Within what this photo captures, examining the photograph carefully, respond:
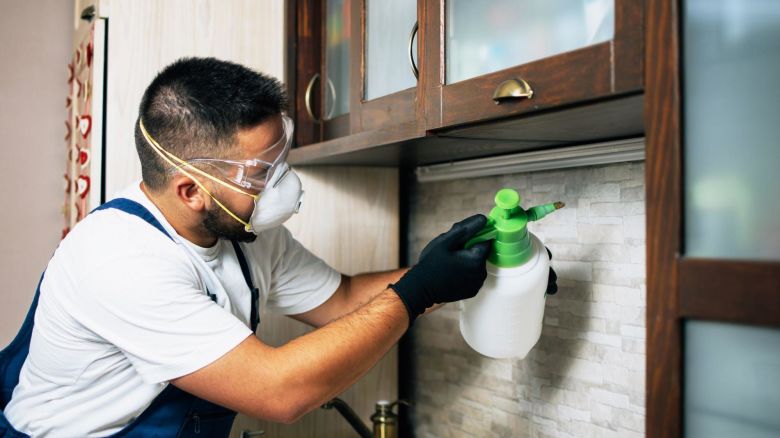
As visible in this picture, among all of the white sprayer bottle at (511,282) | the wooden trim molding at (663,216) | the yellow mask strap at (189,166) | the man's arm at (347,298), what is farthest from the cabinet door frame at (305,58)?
the wooden trim molding at (663,216)

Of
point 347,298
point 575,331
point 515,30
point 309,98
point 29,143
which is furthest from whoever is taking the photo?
point 29,143

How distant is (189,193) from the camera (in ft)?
4.04

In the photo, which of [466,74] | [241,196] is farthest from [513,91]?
[241,196]

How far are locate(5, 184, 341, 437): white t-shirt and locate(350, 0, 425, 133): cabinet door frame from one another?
0.39m

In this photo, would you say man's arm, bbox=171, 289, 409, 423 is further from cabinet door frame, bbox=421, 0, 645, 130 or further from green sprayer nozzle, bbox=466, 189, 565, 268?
cabinet door frame, bbox=421, 0, 645, 130

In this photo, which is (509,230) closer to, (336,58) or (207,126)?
(207,126)

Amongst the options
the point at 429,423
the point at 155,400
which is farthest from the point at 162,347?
the point at 429,423

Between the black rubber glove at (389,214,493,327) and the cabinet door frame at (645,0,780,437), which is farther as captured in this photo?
the black rubber glove at (389,214,493,327)

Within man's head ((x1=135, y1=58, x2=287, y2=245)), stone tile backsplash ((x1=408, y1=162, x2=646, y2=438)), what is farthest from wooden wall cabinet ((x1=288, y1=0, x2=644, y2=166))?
man's head ((x1=135, y1=58, x2=287, y2=245))

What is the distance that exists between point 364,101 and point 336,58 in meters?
0.29

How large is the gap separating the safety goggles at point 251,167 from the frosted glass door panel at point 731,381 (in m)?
0.77

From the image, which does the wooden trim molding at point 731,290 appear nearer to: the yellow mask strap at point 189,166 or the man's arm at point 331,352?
the man's arm at point 331,352

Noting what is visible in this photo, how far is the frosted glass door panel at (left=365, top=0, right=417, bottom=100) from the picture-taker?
1.32 meters

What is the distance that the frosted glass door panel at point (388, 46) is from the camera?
1316 mm
